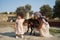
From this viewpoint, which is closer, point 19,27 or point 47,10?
point 19,27

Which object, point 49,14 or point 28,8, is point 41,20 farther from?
point 28,8

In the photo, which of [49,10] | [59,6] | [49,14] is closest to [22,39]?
[59,6]

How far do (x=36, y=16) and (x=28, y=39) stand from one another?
80.4 inches

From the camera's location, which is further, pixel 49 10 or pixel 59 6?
pixel 49 10

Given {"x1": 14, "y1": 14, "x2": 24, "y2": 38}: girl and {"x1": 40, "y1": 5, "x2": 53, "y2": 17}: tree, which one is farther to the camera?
{"x1": 40, "y1": 5, "x2": 53, "y2": 17}: tree

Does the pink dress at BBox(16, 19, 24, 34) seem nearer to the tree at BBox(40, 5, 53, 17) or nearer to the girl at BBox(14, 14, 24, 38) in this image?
the girl at BBox(14, 14, 24, 38)

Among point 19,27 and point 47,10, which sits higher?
point 47,10

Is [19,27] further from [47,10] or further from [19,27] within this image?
[47,10]

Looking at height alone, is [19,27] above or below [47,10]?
below

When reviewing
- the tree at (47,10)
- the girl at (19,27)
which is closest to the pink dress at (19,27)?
the girl at (19,27)

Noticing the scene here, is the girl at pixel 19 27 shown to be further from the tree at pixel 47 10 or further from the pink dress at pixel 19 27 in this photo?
the tree at pixel 47 10

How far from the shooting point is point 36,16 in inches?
484

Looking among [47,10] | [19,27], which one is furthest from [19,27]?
[47,10]

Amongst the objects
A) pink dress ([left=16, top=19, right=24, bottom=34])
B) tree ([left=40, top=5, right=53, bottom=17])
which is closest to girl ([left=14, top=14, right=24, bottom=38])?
pink dress ([left=16, top=19, right=24, bottom=34])
